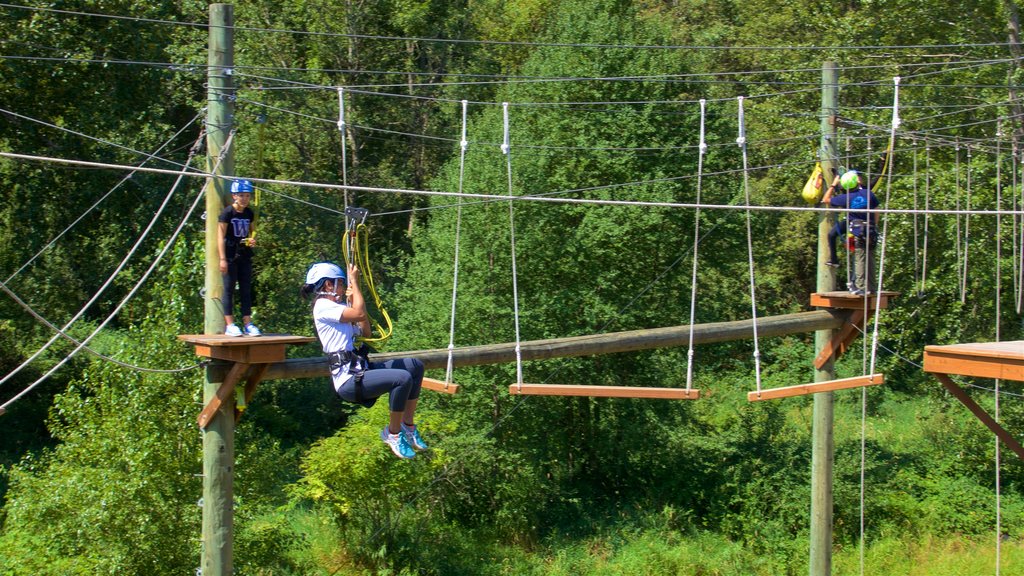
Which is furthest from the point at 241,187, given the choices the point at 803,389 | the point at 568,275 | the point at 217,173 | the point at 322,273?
the point at 568,275

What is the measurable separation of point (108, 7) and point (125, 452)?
7.68 meters

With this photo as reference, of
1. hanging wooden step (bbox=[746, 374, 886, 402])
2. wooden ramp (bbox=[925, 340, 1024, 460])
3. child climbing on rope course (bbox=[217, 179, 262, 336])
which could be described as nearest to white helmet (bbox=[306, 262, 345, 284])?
child climbing on rope course (bbox=[217, 179, 262, 336])

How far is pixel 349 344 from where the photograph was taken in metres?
6.92

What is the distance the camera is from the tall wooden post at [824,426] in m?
10.0

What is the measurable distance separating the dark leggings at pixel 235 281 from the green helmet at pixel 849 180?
5359 millimetres

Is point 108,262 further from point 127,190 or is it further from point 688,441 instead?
point 688,441

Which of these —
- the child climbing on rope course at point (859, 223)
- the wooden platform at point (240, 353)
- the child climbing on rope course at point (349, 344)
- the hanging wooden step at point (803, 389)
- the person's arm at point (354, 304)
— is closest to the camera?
the person's arm at point (354, 304)

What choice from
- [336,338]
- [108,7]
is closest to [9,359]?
[108,7]

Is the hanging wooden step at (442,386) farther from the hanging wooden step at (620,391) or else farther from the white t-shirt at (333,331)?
the white t-shirt at (333,331)

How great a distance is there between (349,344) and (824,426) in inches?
244

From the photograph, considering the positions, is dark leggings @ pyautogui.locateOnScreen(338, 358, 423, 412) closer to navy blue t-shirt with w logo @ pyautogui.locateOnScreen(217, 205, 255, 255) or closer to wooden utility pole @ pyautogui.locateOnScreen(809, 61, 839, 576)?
navy blue t-shirt with w logo @ pyautogui.locateOnScreen(217, 205, 255, 255)

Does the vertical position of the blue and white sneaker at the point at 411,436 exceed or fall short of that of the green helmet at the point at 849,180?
it falls short

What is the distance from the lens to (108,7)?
48.6ft

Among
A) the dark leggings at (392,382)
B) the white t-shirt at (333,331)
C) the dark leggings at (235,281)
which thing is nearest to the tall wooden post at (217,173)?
the dark leggings at (235,281)
